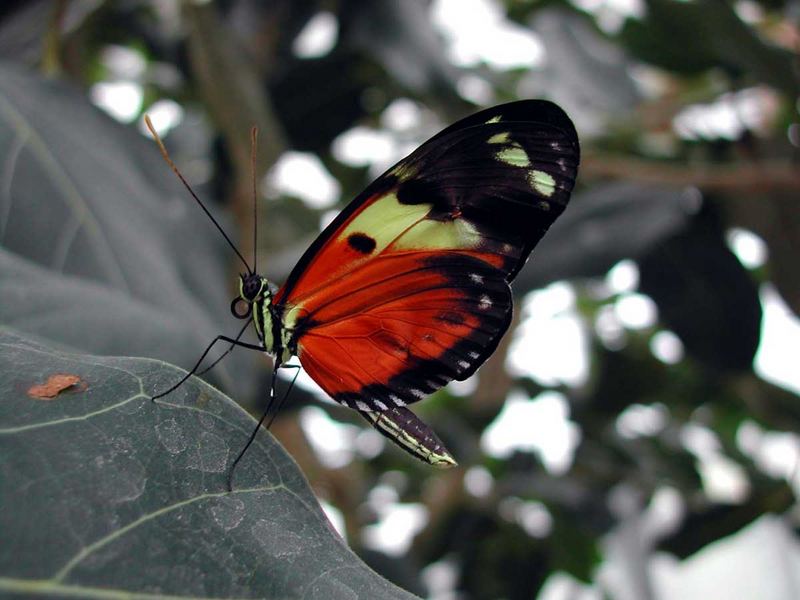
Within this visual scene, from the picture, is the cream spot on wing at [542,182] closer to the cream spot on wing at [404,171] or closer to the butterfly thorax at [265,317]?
the cream spot on wing at [404,171]

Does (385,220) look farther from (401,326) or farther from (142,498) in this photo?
(142,498)

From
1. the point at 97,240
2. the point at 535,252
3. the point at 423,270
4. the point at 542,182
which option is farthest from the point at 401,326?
the point at 535,252

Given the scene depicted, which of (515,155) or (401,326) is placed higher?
(515,155)

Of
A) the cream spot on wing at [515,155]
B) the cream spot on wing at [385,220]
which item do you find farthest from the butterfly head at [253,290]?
the cream spot on wing at [515,155]

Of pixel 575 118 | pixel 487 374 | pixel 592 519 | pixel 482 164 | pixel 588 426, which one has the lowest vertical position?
pixel 592 519

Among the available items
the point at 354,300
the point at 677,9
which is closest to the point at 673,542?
the point at 677,9

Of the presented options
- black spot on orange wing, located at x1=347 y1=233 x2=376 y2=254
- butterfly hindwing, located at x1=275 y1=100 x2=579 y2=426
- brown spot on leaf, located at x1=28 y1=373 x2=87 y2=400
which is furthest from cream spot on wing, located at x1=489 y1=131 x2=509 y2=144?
brown spot on leaf, located at x1=28 y1=373 x2=87 y2=400

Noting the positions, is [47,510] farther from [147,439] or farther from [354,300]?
[354,300]
